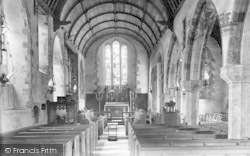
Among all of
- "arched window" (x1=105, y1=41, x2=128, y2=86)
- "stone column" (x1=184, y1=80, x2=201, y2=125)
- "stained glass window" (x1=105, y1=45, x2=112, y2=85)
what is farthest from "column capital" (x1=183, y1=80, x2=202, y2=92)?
"stained glass window" (x1=105, y1=45, x2=112, y2=85)

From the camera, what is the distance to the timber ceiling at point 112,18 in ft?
52.4

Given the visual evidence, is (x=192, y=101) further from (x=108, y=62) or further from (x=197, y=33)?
(x=108, y=62)

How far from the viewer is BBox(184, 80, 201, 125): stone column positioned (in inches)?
508

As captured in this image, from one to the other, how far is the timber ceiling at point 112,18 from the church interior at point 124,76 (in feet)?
0.27

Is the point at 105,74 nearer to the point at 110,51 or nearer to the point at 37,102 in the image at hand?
the point at 110,51

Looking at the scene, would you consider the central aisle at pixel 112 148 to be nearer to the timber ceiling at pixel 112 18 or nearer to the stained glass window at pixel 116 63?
the timber ceiling at pixel 112 18

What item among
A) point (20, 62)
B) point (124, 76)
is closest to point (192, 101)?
point (20, 62)

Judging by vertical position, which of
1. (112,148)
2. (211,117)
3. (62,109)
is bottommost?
(112,148)

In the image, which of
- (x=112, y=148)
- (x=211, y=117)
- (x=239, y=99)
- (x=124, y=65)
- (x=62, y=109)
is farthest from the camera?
(x=124, y=65)

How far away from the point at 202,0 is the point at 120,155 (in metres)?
6.63

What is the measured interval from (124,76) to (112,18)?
767cm

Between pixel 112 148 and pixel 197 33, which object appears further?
pixel 197 33

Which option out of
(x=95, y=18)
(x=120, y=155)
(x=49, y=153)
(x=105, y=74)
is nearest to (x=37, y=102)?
(x=120, y=155)

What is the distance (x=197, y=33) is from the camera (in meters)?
12.6
